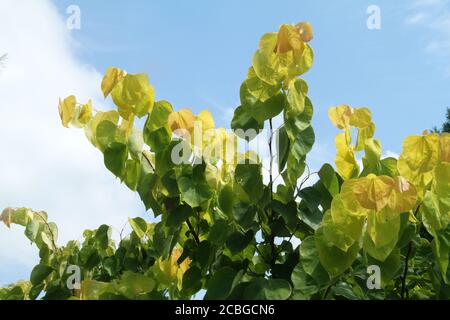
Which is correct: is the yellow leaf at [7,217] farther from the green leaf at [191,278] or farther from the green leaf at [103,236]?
the green leaf at [191,278]

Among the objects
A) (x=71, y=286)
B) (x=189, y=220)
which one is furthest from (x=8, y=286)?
(x=189, y=220)

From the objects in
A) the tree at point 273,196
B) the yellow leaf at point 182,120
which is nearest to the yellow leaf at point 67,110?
the tree at point 273,196

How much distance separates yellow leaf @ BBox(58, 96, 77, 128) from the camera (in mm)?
1697

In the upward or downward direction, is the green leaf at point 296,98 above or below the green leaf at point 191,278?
above

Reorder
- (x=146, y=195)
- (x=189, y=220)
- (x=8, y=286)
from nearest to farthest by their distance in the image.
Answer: (x=146, y=195)
(x=189, y=220)
(x=8, y=286)

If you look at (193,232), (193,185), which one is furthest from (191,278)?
(193,185)

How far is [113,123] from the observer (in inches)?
63.2

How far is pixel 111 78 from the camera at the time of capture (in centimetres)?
157

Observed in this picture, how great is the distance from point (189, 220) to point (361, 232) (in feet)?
1.77

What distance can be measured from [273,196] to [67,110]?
570 mm

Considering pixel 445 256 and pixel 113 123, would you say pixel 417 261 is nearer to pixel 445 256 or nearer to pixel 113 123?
pixel 445 256

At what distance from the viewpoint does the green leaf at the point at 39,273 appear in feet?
6.89

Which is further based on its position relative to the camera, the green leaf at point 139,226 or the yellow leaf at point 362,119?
the green leaf at point 139,226

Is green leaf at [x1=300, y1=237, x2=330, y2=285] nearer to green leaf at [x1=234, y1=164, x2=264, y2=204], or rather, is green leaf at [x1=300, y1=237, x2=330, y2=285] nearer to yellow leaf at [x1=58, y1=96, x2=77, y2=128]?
green leaf at [x1=234, y1=164, x2=264, y2=204]
